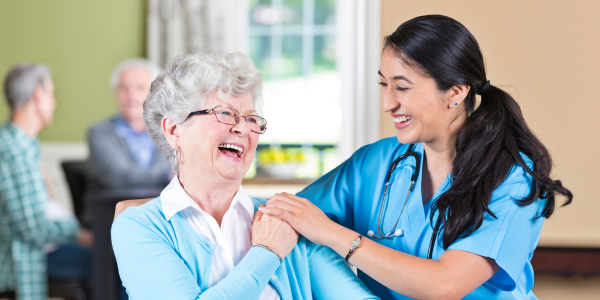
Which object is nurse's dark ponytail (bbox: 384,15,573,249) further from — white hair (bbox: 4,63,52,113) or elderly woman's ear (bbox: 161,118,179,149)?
white hair (bbox: 4,63,52,113)

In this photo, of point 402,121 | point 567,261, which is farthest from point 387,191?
point 567,261

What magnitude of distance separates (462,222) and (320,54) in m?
4.16

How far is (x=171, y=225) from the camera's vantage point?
122cm

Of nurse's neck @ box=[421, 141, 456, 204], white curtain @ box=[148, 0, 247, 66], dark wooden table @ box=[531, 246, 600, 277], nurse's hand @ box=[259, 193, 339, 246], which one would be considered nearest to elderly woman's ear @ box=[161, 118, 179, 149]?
nurse's hand @ box=[259, 193, 339, 246]

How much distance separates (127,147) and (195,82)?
2.53 metres

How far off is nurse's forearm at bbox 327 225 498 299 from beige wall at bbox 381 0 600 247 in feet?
2.41

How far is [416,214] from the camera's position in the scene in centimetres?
135

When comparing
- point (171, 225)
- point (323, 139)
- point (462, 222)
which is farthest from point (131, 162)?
point (462, 222)

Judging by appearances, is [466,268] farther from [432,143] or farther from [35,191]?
[35,191]

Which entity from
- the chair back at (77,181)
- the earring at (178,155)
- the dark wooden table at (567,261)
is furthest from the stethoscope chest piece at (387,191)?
the chair back at (77,181)

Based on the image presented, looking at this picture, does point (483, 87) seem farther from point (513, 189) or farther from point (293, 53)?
point (293, 53)

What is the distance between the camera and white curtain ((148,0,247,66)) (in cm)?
489

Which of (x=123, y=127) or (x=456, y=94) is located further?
(x=123, y=127)

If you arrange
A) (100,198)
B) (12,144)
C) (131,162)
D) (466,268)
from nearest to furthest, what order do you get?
(466,268) → (100,198) → (12,144) → (131,162)
